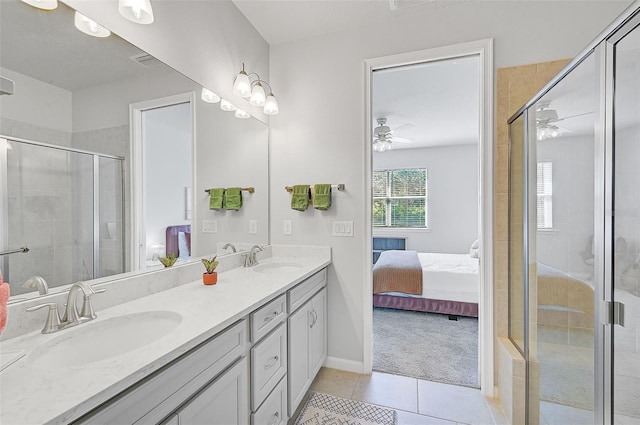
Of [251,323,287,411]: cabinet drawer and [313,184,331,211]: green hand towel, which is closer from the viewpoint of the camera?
[251,323,287,411]: cabinet drawer

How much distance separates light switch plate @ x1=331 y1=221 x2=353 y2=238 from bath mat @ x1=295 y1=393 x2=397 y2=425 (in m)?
1.10

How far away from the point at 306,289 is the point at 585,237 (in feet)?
4.59

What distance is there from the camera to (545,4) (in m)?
1.79

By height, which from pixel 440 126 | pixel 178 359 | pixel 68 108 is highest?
pixel 440 126

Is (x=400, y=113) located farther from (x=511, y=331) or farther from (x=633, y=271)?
(x=633, y=271)

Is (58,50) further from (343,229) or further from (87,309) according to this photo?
(343,229)

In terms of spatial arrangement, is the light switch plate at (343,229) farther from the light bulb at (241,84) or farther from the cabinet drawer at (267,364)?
the light bulb at (241,84)

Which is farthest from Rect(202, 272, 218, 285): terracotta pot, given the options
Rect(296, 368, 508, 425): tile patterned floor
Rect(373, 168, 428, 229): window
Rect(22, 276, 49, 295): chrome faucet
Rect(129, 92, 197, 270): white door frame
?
Rect(373, 168, 428, 229): window

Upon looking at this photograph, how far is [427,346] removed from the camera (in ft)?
8.62

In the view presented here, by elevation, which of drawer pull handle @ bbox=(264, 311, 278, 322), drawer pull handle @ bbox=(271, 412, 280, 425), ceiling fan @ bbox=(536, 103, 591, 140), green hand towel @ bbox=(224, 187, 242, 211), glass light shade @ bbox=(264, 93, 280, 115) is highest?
glass light shade @ bbox=(264, 93, 280, 115)

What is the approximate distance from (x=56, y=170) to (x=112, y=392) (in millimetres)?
850

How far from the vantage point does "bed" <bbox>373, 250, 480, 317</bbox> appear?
10.6 ft

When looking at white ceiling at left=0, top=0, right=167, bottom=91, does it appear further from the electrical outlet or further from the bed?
the bed

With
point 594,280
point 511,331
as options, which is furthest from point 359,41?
point 511,331
